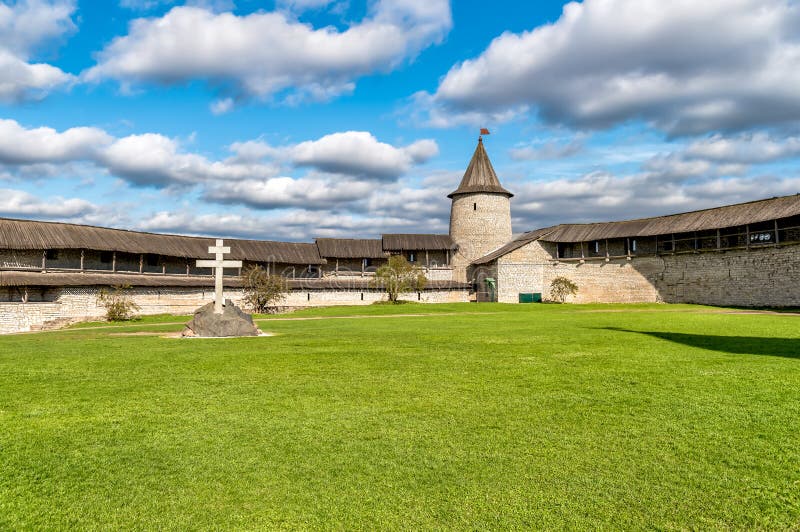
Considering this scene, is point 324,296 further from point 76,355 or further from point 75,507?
point 75,507

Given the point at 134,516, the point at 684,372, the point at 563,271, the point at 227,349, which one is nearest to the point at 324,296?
the point at 563,271

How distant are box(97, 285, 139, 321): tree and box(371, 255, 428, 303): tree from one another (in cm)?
1884

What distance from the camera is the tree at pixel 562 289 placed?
4269cm

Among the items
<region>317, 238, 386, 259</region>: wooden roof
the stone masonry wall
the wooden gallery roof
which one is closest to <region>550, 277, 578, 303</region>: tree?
the wooden gallery roof

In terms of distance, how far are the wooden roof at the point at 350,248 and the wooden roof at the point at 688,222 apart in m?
16.0

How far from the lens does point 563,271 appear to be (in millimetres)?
45250

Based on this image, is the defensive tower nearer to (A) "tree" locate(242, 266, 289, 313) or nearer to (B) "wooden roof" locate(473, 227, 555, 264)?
(B) "wooden roof" locate(473, 227, 555, 264)

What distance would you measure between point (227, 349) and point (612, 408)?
8383 millimetres

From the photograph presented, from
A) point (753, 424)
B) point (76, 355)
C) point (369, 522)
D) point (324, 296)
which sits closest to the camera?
point (369, 522)

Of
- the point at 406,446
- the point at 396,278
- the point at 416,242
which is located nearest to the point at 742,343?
the point at 406,446

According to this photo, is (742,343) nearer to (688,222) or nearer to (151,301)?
(688,222)

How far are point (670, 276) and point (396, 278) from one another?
69.7 ft

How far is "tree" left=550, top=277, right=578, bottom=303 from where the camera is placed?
42.7 m

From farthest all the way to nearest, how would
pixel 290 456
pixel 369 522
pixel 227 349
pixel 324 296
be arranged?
pixel 324 296, pixel 227 349, pixel 290 456, pixel 369 522
